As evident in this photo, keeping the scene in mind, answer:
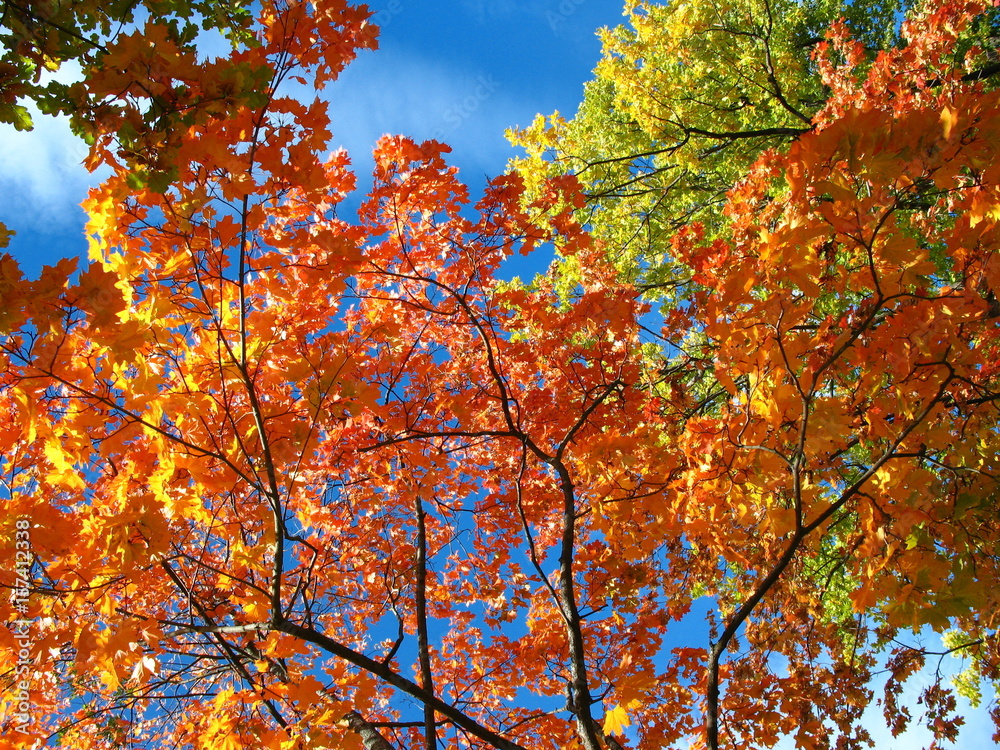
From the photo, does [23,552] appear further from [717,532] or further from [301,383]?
[717,532]

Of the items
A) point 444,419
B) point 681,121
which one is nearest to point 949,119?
point 444,419

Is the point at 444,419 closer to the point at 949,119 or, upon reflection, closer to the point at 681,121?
the point at 949,119

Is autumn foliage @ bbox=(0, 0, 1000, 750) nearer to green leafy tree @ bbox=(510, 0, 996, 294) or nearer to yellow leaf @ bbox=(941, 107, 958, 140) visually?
yellow leaf @ bbox=(941, 107, 958, 140)

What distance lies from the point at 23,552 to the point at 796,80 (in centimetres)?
984

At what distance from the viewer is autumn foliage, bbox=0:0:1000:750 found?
260cm

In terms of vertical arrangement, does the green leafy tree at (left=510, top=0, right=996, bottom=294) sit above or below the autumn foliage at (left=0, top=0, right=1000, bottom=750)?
above

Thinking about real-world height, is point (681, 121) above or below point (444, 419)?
above

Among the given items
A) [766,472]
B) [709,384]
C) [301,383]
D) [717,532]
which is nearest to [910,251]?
[766,472]

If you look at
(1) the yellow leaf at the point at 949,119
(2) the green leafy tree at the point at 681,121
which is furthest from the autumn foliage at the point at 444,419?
(2) the green leafy tree at the point at 681,121

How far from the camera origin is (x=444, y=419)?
16.4 ft

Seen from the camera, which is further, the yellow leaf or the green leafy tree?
the green leafy tree

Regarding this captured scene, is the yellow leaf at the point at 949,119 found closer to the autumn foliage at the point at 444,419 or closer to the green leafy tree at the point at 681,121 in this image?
the autumn foliage at the point at 444,419

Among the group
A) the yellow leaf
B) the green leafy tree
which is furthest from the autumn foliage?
the green leafy tree

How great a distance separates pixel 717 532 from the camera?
3.63 meters
